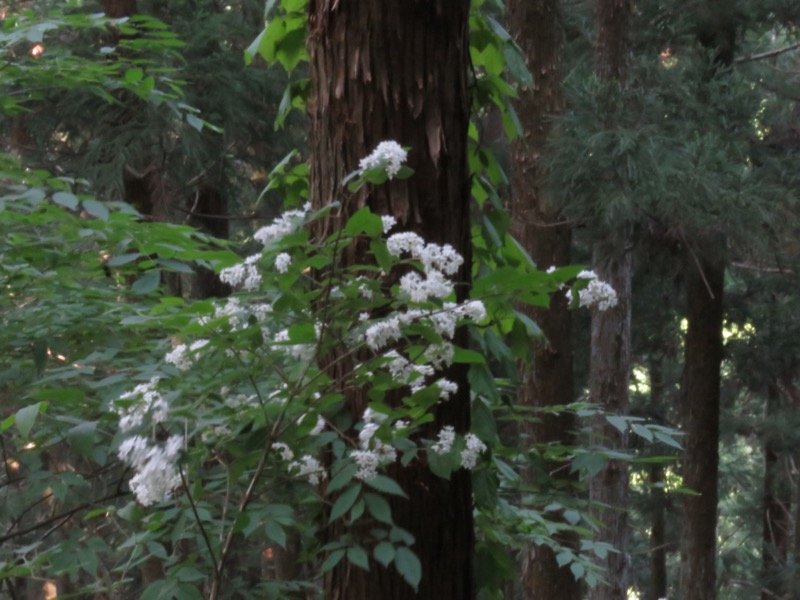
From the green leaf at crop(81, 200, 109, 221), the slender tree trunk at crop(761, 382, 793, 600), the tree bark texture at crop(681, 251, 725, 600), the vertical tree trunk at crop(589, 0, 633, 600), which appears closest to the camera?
the green leaf at crop(81, 200, 109, 221)

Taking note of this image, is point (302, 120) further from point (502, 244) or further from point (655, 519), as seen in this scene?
point (655, 519)

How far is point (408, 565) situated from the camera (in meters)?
1.99

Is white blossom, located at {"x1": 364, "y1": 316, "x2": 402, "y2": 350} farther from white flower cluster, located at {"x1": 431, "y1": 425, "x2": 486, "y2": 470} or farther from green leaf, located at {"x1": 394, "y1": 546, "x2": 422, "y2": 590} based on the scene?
green leaf, located at {"x1": 394, "y1": 546, "x2": 422, "y2": 590}

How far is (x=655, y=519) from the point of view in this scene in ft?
53.2

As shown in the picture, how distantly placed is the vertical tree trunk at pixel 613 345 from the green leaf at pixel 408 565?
19.0 feet

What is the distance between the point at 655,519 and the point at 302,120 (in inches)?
402

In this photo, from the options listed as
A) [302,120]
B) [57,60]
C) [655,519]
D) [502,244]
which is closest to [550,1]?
[302,120]

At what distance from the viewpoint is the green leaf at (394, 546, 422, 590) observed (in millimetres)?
1966

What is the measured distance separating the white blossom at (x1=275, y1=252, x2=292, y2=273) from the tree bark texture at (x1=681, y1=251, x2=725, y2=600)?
352 inches

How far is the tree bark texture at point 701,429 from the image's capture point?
33.4ft

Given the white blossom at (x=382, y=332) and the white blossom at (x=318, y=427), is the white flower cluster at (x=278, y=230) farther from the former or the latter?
the white blossom at (x=318, y=427)

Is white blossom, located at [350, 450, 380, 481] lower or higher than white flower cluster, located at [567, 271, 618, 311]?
lower

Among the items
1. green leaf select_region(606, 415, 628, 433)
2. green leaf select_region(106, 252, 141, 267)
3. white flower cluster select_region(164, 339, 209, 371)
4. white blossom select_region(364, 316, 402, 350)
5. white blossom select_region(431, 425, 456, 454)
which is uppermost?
green leaf select_region(106, 252, 141, 267)

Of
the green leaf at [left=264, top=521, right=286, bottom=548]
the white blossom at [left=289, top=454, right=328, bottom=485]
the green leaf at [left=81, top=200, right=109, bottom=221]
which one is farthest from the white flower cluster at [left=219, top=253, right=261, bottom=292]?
the green leaf at [left=81, top=200, right=109, bottom=221]
